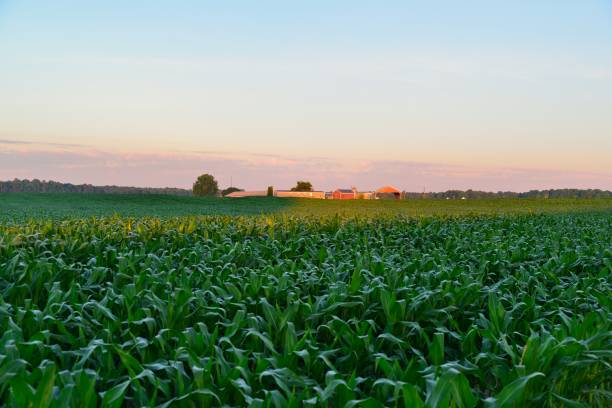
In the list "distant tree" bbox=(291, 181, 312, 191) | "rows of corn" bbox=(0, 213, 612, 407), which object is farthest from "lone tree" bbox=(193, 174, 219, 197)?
"rows of corn" bbox=(0, 213, 612, 407)

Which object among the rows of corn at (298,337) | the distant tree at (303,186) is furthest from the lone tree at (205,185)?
the rows of corn at (298,337)

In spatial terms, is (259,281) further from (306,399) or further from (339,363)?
(306,399)

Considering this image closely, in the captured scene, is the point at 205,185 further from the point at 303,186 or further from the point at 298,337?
the point at 298,337

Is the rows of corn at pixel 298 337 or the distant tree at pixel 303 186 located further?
the distant tree at pixel 303 186

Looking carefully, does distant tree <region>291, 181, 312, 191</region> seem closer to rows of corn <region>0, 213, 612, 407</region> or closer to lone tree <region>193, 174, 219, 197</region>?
lone tree <region>193, 174, 219, 197</region>

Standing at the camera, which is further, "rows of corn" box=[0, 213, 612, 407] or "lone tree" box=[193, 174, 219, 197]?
"lone tree" box=[193, 174, 219, 197]

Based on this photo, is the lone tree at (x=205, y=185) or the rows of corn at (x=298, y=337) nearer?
the rows of corn at (x=298, y=337)

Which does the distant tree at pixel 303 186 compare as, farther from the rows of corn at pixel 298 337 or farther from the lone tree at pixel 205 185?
the rows of corn at pixel 298 337

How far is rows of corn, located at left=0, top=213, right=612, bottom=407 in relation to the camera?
315 centimetres

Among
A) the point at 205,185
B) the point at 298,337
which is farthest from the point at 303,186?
the point at 298,337

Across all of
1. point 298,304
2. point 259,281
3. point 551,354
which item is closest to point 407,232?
point 259,281

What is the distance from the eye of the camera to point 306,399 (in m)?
2.99

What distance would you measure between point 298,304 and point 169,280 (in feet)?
5.80

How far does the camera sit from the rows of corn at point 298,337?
3.15 metres
